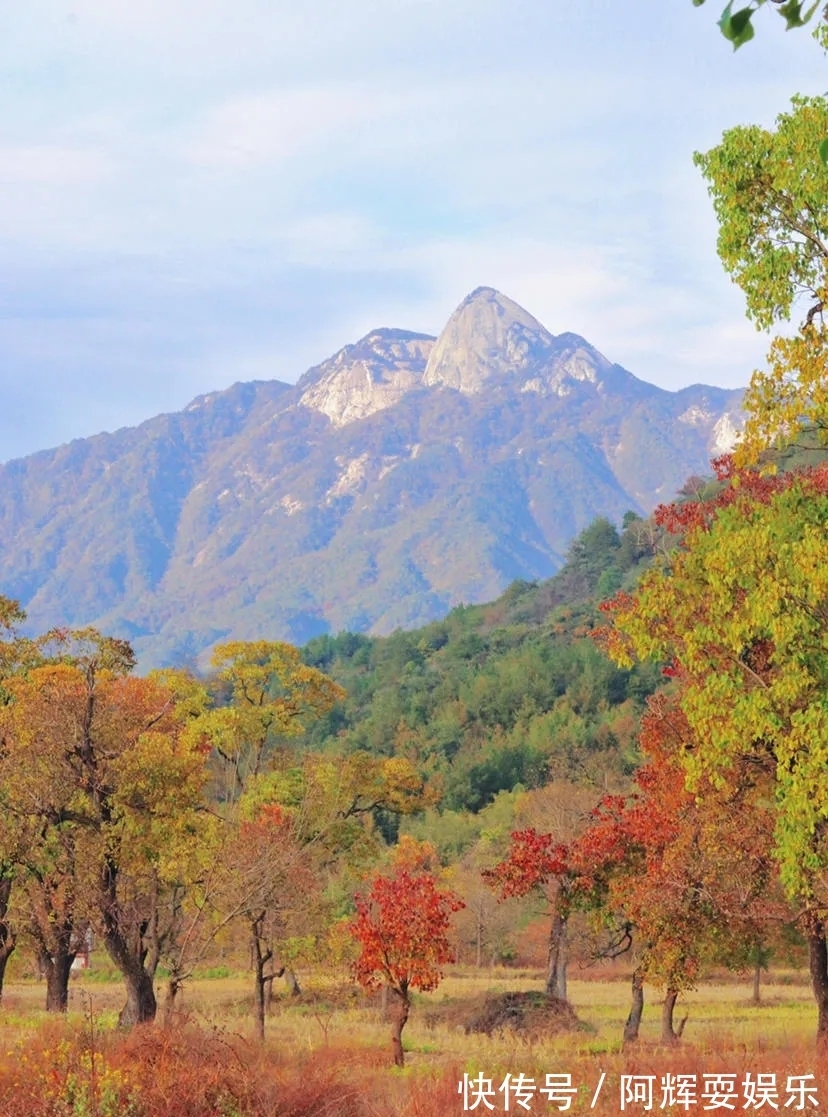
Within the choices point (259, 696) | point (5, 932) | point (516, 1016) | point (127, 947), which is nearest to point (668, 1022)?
point (516, 1016)

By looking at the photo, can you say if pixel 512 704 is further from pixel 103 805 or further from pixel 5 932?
pixel 103 805

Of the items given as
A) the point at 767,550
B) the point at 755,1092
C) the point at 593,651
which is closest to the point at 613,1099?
the point at 755,1092

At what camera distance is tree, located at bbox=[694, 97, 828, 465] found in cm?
1399

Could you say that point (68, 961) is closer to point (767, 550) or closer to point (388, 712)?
point (767, 550)

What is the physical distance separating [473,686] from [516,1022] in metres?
78.4

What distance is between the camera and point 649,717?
2342 cm

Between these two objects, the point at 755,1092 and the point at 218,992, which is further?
the point at 218,992

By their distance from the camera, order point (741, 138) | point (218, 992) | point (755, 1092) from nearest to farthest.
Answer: point (755, 1092) < point (741, 138) < point (218, 992)

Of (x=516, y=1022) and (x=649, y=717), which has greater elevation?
(x=649, y=717)

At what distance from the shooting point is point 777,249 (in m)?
14.7

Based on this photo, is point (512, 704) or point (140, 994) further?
point (512, 704)

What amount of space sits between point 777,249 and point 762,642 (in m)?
5.34

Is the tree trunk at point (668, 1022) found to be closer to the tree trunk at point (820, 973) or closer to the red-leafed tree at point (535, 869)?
the red-leafed tree at point (535, 869)

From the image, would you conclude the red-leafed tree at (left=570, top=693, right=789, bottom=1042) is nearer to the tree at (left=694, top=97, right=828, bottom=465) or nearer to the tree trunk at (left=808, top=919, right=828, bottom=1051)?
the tree trunk at (left=808, top=919, right=828, bottom=1051)
